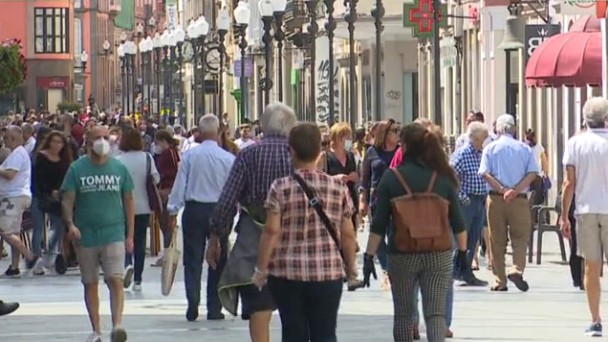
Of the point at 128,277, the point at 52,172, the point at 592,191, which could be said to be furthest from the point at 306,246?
the point at 52,172

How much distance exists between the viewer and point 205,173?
18297mm

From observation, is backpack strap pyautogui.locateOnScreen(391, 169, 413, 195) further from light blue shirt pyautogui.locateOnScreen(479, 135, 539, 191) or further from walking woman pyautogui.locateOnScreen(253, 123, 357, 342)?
light blue shirt pyautogui.locateOnScreen(479, 135, 539, 191)

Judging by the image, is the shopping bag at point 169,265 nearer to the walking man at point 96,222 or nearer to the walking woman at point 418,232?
the walking man at point 96,222

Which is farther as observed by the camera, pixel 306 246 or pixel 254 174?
pixel 254 174

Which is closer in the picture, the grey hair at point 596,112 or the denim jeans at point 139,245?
the grey hair at point 596,112

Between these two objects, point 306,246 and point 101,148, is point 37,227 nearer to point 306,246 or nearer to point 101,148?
point 101,148

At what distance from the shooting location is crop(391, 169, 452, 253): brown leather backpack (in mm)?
12820

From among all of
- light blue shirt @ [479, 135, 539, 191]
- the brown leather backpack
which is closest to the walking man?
the brown leather backpack

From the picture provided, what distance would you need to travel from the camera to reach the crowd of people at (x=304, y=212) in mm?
12000

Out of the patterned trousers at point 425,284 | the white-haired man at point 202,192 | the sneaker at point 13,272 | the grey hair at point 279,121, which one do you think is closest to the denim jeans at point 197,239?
the white-haired man at point 202,192

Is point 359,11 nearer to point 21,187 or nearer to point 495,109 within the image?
point 495,109

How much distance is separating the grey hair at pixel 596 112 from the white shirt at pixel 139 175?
749 centimetres

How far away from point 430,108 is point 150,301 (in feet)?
117

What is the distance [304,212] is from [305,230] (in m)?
0.11
